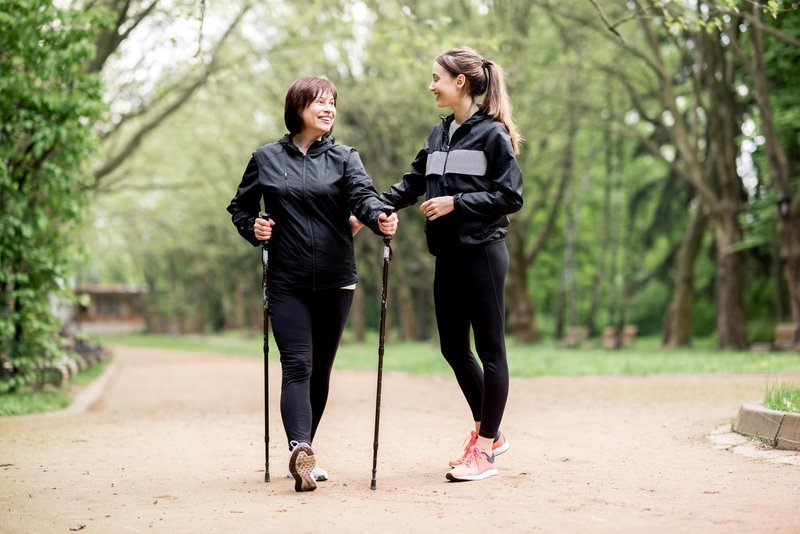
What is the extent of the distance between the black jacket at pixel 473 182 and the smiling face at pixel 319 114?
0.51 m

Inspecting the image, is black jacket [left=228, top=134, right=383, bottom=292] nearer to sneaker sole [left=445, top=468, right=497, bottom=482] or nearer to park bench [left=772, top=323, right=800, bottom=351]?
sneaker sole [left=445, top=468, right=497, bottom=482]

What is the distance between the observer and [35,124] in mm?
10039

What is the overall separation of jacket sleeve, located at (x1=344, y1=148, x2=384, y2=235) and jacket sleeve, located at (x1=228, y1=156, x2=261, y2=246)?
519mm

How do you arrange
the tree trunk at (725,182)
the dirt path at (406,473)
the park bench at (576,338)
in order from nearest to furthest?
the dirt path at (406,473), the tree trunk at (725,182), the park bench at (576,338)

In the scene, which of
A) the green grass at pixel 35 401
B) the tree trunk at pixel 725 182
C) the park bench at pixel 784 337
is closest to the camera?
the green grass at pixel 35 401

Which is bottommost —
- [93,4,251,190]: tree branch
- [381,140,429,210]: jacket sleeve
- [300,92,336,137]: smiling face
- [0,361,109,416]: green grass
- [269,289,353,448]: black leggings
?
[0,361,109,416]: green grass

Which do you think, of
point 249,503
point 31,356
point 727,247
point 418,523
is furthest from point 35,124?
point 727,247

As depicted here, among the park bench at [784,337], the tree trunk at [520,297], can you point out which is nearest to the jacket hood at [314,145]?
the park bench at [784,337]

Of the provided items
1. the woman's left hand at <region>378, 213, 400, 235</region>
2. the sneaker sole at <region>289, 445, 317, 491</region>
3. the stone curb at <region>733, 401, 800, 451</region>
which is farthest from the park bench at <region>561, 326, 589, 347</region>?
the sneaker sole at <region>289, 445, 317, 491</region>

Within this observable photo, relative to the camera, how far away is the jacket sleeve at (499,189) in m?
5.14

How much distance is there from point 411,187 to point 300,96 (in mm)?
812

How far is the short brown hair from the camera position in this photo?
17.4 feet

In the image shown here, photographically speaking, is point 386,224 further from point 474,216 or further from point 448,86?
point 448,86

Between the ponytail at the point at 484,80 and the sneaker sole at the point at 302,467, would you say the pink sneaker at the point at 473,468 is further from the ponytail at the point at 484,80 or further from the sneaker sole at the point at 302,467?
the ponytail at the point at 484,80
